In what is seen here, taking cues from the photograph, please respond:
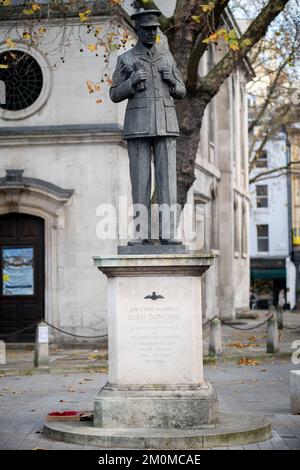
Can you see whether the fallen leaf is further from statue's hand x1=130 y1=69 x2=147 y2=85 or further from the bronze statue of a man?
statue's hand x1=130 y1=69 x2=147 y2=85

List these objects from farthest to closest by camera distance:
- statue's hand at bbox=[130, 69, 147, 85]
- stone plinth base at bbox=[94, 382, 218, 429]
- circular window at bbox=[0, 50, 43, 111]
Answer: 1. circular window at bbox=[0, 50, 43, 111]
2. statue's hand at bbox=[130, 69, 147, 85]
3. stone plinth base at bbox=[94, 382, 218, 429]

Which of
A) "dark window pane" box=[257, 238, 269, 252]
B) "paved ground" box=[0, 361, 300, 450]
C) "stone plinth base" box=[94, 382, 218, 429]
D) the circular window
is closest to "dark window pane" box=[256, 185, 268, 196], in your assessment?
"dark window pane" box=[257, 238, 269, 252]

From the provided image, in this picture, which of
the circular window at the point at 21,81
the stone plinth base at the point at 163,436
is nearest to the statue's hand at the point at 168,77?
the stone plinth base at the point at 163,436

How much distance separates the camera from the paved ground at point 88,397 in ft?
36.9

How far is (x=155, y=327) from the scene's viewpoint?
11.3m

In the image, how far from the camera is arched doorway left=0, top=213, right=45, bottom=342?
25.6m

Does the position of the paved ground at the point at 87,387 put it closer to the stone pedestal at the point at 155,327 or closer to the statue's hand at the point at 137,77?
the stone pedestal at the point at 155,327

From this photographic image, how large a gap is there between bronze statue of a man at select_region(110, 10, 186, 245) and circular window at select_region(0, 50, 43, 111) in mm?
14049

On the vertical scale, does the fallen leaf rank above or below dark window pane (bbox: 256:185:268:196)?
below

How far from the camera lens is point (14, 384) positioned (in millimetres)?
17906

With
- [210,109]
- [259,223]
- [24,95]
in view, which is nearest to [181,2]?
[24,95]

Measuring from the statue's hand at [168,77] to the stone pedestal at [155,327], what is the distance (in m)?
2.21

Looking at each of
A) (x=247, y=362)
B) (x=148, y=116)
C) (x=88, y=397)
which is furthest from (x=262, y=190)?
(x=148, y=116)
